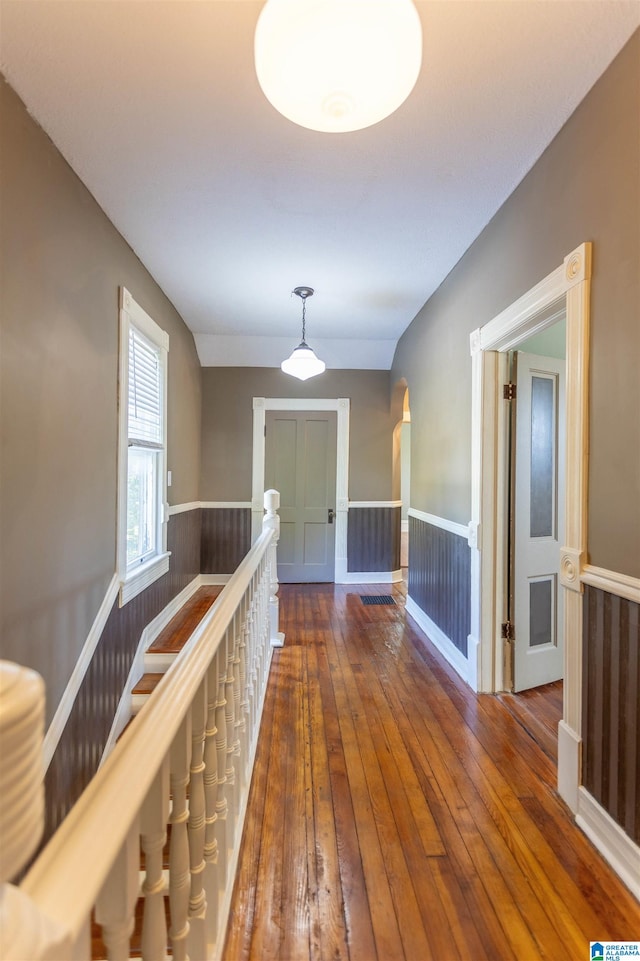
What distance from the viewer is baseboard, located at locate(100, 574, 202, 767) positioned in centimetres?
255

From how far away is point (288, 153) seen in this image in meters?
1.91

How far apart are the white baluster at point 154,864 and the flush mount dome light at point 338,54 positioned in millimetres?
1445

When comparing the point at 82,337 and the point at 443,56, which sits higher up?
the point at 443,56

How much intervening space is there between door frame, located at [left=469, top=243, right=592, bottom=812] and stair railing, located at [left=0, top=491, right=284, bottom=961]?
1247mm

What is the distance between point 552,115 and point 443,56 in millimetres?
535

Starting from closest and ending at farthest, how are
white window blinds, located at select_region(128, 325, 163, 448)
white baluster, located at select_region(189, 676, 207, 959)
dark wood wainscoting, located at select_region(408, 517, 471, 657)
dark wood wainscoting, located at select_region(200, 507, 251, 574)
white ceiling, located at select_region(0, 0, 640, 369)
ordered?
white baluster, located at select_region(189, 676, 207, 959) < white ceiling, located at select_region(0, 0, 640, 369) < dark wood wainscoting, located at select_region(408, 517, 471, 657) < white window blinds, located at select_region(128, 325, 163, 448) < dark wood wainscoting, located at select_region(200, 507, 251, 574)

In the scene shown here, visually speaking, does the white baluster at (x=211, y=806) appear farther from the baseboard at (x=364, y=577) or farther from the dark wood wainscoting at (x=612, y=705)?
the baseboard at (x=364, y=577)

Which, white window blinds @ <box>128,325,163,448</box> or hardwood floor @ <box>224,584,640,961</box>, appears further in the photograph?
white window blinds @ <box>128,325,163,448</box>

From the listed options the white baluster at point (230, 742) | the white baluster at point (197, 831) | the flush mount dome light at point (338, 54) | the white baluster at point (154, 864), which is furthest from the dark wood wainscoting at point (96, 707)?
the flush mount dome light at point (338, 54)

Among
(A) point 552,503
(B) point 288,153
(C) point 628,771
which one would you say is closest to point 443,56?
(B) point 288,153

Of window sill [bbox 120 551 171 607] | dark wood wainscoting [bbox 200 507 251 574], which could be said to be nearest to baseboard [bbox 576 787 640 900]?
window sill [bbox 120 551 171 607]

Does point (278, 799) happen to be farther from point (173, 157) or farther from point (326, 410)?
point (326, 410)

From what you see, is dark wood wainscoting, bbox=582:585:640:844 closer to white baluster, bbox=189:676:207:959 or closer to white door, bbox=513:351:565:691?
white door, bbox=513:351:565:691

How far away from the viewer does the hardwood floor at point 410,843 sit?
124 centimetres
